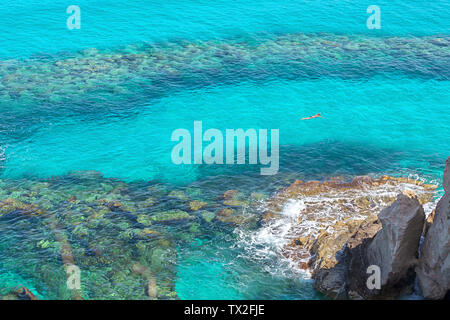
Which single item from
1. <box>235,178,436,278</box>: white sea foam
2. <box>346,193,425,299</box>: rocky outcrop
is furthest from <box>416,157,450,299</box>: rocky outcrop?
<box>235,178,436,278</box>: white sea foam

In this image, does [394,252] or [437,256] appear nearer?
[437,256]

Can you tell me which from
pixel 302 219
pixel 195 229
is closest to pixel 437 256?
pixel 302 219

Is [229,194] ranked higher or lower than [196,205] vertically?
higher

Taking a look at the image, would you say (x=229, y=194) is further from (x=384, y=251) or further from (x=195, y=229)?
(x=384, y=251)
